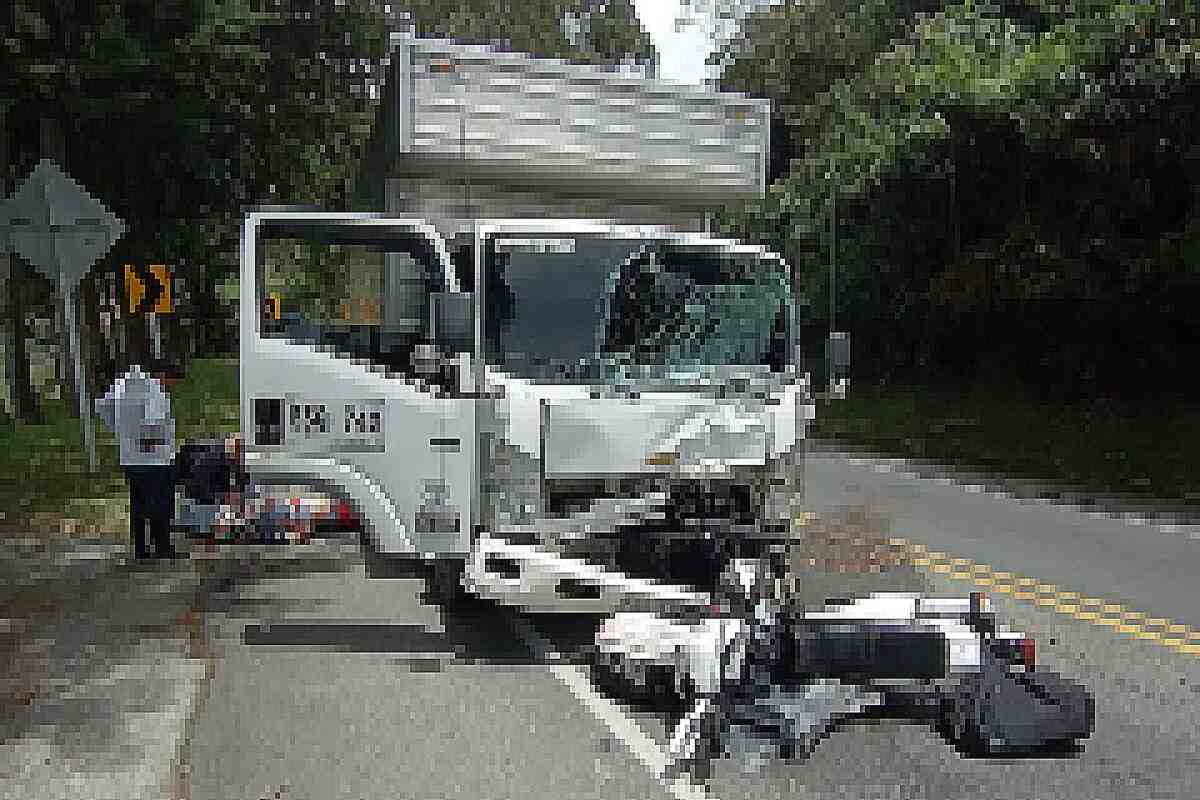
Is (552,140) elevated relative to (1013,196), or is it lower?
lower

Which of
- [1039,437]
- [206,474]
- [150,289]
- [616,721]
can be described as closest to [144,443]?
[206,474]

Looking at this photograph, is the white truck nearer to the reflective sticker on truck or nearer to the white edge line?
the reflective sticker on truck

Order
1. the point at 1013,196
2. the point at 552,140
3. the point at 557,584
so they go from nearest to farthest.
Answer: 1. the point at 557,584
2. the point at 552,140
3. the point at 1013,196

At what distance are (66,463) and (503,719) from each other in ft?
38.9

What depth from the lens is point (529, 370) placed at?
23.6 ft

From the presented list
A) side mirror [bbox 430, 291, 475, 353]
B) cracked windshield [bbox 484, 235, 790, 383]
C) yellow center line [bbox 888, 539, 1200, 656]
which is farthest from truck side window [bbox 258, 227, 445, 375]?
yellow center line [bbox 888, 539, 1200, 656]

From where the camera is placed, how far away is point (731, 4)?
39.8 m

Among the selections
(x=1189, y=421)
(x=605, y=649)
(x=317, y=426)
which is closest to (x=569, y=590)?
(x=605, y=649)

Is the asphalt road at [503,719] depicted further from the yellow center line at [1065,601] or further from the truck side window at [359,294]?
the truck side window at [359,294]

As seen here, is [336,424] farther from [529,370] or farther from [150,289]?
[150,289]

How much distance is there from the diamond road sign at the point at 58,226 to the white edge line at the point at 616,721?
7514 mm

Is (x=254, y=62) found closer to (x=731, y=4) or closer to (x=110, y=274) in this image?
(x=110, y=274)

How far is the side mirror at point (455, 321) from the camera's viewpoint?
714cm

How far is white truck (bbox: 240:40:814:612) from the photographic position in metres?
7.03
